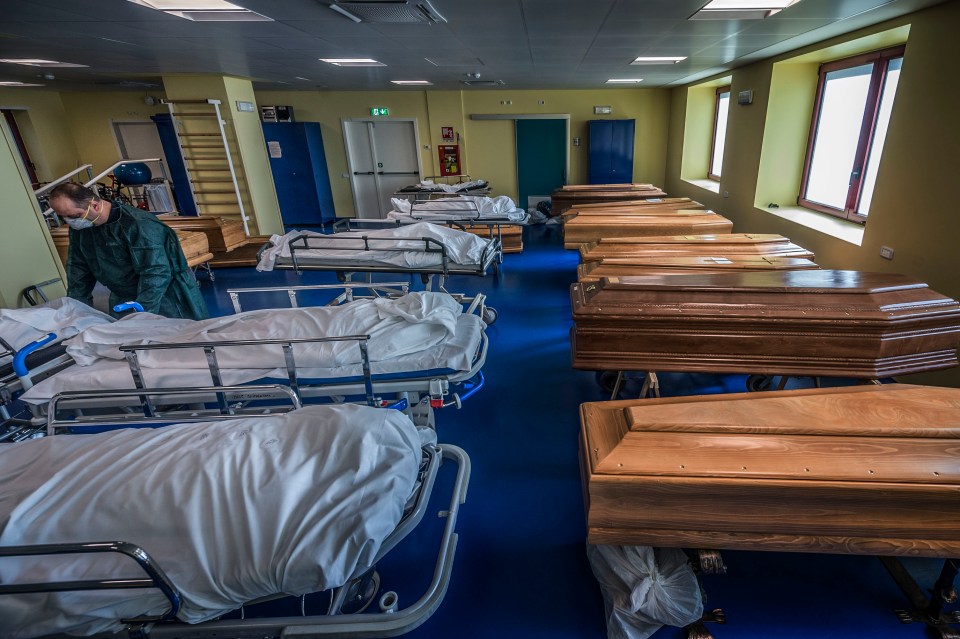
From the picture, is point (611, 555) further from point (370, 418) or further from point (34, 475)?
point (34, 475)

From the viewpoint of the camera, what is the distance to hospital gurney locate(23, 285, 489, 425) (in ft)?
8.70

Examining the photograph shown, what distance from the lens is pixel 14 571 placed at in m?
1.38

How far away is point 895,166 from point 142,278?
6040 millimetres

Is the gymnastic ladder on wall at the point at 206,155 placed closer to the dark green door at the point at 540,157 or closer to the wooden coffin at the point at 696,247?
the dark green door at the point at 540,157

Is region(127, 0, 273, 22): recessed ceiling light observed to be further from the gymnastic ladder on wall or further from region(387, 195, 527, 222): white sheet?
the gymnastic ladder on wall

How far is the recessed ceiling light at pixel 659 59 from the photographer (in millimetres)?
5730

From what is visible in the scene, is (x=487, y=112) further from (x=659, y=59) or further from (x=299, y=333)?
(x=299, y=333)

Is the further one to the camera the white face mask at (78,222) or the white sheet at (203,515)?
the white face mask at (78,222)

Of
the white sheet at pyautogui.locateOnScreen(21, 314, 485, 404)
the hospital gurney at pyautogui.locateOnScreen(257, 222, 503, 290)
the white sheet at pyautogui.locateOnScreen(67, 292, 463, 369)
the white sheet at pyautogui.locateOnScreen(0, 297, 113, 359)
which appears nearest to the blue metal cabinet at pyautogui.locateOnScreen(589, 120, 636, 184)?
the hospital gurney at pyautogui.locateOnScreen(257, 222, 503, 290)

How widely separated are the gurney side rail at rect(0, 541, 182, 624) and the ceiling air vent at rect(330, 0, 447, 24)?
3.25m

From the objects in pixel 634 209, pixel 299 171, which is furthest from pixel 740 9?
pixel 299 171

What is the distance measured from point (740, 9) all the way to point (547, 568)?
4.25 m

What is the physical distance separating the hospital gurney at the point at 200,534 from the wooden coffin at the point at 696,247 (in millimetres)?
3353

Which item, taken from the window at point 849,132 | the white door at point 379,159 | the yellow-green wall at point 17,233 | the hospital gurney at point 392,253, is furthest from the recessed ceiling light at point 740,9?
the white door at point 379,159
